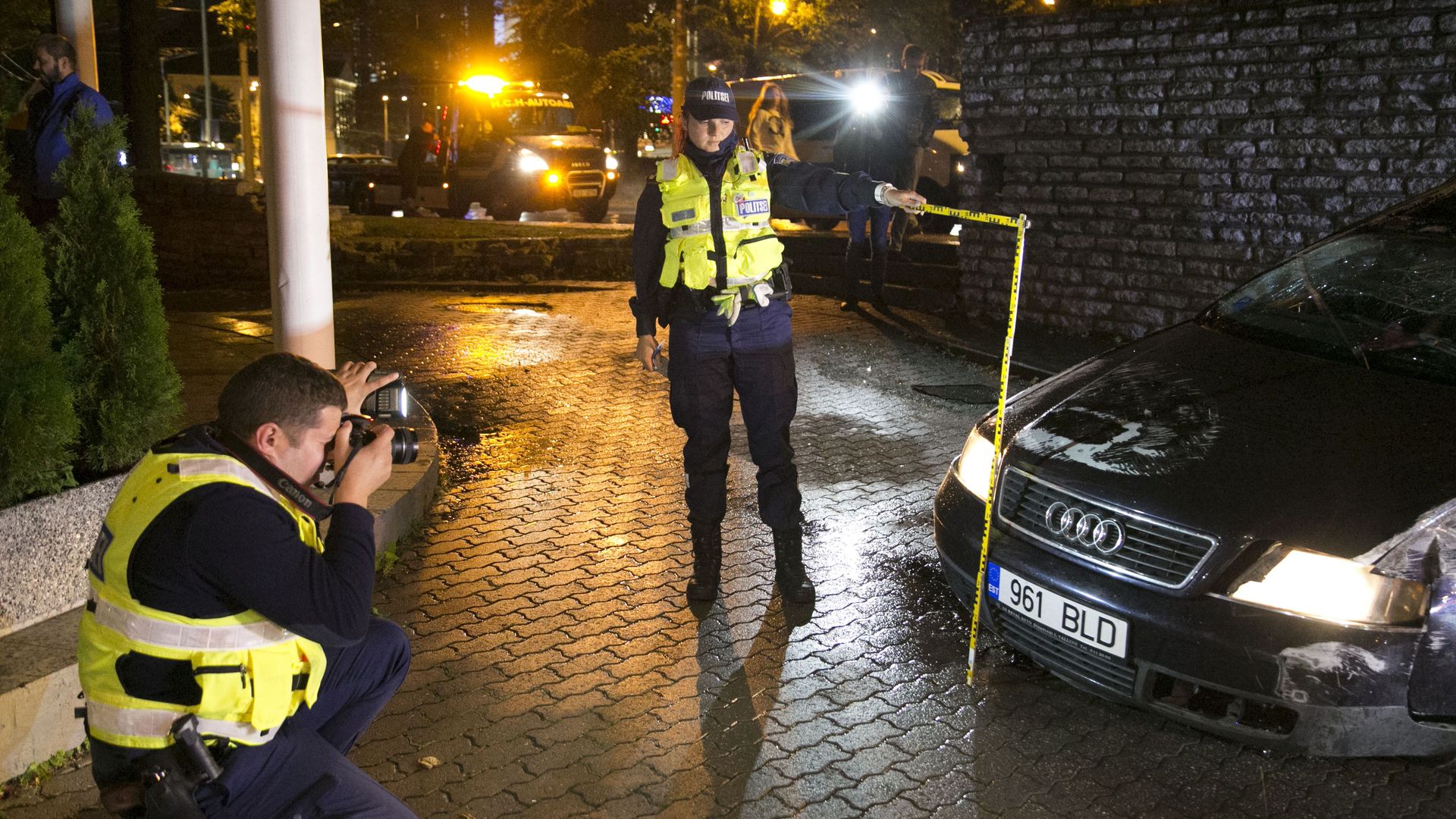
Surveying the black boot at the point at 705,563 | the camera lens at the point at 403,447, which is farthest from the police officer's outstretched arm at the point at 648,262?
the camera lens at the point at 403,447

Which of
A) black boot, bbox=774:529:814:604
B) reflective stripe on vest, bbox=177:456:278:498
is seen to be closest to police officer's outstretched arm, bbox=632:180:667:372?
black boot, bbox=774:529:814:604

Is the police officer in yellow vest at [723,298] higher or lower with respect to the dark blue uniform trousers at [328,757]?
higher

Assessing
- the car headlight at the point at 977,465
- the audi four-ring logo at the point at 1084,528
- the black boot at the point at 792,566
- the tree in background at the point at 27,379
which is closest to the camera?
the audi four-ring logo at the point at 1084,528

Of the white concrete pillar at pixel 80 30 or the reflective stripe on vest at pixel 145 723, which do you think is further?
the white concrete pillar at pixel 80 30

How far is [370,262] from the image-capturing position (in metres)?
13.1

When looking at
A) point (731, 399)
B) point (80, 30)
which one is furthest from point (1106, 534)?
point (80, 30)

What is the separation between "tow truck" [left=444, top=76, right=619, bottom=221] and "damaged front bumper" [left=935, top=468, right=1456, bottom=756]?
58.9 ft

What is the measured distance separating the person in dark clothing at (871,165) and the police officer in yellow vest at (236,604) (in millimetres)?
8033

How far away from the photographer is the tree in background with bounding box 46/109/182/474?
4281mm

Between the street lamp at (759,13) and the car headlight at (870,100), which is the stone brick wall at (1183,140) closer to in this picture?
the car headlight at (870,100)

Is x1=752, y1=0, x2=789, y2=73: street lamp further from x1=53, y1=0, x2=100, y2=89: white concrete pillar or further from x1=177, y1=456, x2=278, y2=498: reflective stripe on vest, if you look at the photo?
x1=177, y1=456, x2=278, y2=498: reflective stripe on vest

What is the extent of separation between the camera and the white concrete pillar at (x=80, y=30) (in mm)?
7582

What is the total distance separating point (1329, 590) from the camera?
3199 mm

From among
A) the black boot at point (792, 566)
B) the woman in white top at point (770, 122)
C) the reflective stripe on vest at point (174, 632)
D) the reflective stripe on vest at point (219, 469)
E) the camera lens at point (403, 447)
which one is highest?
the woman in white top at point (770, 122)
